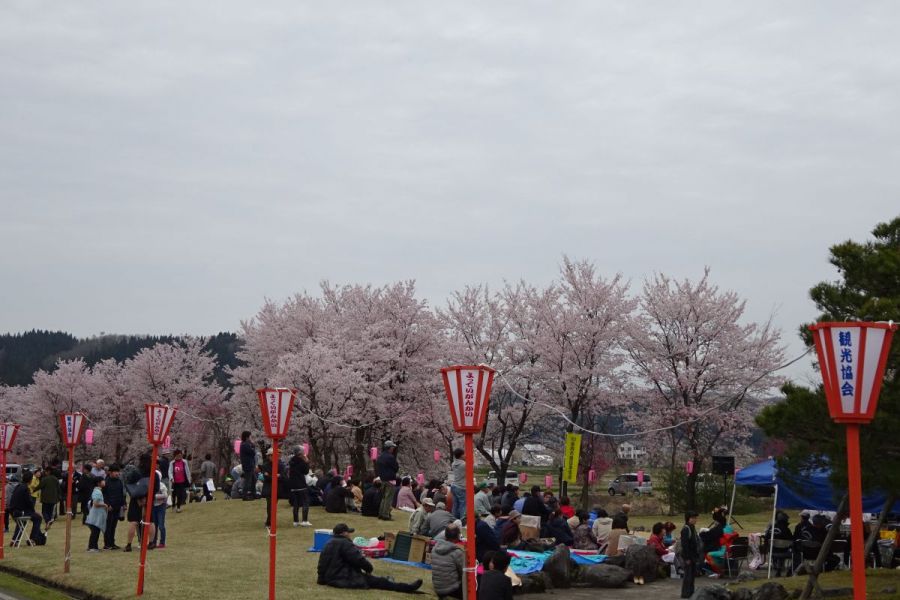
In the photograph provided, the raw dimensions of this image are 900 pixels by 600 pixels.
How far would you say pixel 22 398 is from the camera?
76.9 m

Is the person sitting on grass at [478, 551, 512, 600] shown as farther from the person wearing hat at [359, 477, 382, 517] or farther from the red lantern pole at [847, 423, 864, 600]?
the person wearing hat at [359, 477, 382, 517]

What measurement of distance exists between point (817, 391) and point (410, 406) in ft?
112

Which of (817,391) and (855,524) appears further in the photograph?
(817,391)

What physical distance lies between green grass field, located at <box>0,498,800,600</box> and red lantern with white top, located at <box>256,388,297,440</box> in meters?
2.54

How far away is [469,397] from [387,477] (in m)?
15.3

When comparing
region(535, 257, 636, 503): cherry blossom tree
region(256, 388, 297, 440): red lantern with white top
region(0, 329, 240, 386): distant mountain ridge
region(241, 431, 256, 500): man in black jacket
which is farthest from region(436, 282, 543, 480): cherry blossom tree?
region(0, 329, 240, 386): distant mountain ridge

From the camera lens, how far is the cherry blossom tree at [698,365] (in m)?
39.9

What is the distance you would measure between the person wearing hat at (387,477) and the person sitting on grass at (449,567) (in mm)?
10082

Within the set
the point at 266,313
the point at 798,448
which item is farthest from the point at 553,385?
the point at 798,448

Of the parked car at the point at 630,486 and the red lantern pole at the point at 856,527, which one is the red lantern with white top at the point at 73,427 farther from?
the parked car at the point at 630,486

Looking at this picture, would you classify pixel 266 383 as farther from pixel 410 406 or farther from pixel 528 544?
pixel 528 544

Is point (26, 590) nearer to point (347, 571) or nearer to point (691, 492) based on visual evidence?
point (347, 571)

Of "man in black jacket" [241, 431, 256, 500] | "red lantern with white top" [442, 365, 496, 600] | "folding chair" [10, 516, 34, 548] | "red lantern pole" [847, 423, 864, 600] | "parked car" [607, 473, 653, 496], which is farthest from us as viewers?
"parked car" [607, 473, 653, 496]

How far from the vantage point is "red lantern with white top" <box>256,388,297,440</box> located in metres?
14.4
